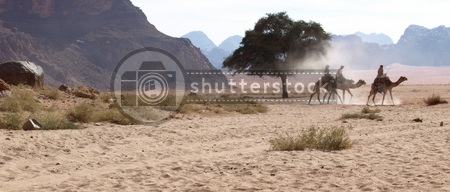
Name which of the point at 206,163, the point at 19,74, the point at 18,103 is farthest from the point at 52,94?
the point at 206,163

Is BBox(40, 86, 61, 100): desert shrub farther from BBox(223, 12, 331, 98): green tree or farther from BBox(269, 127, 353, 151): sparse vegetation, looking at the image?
BBox(223, 12, 331, 98): green tree

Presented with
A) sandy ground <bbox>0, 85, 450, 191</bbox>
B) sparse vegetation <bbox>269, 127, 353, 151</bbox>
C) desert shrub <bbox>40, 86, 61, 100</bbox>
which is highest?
desert shrub <bbox>40, 86, 61, 100</bbox>

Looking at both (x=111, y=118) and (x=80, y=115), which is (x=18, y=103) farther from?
(x=111, y=118)

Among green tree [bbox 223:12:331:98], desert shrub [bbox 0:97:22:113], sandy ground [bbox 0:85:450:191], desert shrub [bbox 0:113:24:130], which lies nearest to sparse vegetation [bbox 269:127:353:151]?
sandy ground [bbox 0:85:450:191]

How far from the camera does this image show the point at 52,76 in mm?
77125

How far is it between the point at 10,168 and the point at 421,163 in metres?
7.18

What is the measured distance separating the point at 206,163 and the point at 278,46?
114 feet

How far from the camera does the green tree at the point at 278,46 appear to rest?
4366 cm

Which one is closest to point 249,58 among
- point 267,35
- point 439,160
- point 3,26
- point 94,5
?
point 267,35

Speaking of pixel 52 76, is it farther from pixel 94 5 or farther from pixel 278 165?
pixel 278 165

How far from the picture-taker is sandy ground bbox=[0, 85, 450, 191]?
790cm
